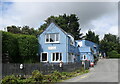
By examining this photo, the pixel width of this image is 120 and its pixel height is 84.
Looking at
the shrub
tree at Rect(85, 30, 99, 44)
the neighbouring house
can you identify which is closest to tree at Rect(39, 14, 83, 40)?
tree at Rect(85, 30, 99, 44)

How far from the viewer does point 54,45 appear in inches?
1165

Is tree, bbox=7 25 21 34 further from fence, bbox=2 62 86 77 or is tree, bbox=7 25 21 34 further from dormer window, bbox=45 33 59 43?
fence, bbox=2 62 86 77

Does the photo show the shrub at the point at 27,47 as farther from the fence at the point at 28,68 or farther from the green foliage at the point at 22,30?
the green foliage at the point at 22,30

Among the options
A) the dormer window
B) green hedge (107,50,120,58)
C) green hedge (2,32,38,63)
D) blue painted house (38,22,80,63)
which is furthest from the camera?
green hedge (107,50,120,58)

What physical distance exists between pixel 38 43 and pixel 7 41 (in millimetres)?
6839

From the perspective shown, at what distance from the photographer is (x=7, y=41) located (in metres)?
24.0

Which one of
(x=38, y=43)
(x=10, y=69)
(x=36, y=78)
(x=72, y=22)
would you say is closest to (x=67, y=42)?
(x=38, y=43)

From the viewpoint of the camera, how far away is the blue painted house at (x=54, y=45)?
96.3ft

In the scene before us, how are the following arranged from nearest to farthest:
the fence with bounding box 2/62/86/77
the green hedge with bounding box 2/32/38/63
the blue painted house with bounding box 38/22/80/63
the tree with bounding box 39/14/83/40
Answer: the fence with bounding box 2/62/86/77, the green hedge with bounding box 2/32/38/63, the blue painted house with bounding box 38/22/80/63, the tree with bounding box 39/14/83/40

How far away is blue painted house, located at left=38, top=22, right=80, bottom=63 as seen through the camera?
1155 inches

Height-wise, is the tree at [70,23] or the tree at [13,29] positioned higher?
the tree at [70,23]

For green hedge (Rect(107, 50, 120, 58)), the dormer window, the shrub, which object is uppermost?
the dormer window

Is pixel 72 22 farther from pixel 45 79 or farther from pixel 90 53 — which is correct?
pixel 45 79

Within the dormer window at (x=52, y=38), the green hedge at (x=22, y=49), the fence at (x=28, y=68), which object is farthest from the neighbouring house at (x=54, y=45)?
the fence at (x=28, y=68)
